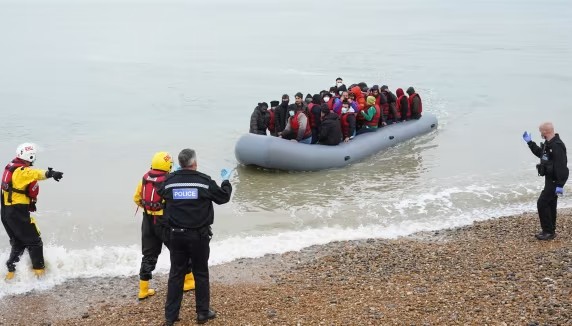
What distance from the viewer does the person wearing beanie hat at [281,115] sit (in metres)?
11.7

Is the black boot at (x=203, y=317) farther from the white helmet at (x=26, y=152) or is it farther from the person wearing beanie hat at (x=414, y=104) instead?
the person wearing beanie hat at (x=414, y=104)

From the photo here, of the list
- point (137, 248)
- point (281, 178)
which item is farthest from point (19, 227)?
point (281, 178)

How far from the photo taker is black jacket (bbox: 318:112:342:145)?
38.0ft

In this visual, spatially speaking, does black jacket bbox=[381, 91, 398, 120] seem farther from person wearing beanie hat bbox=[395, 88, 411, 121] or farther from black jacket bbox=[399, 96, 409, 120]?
black jacket bbox=[399, 96, 409, 120]

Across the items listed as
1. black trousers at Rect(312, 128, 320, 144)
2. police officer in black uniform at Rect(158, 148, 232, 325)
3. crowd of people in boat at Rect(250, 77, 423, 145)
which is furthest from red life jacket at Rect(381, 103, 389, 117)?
police officer in black uniform at Rect(158, 148, 232, 325)

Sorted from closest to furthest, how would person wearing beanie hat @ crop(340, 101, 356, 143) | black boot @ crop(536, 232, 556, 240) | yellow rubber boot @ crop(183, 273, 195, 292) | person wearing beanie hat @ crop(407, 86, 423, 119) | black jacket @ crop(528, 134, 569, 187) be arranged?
yellow rubber boot @ crop(183, 273, 195, 292)
black jacket @ crop(528, 134, 569, 187)
black boot @ crop(536, 232, 556, 240)
person wearing beanie hat @ crop(340, 101, 356, 143)
person wearing beanie hat @ crop(407, 86, 423, 119)

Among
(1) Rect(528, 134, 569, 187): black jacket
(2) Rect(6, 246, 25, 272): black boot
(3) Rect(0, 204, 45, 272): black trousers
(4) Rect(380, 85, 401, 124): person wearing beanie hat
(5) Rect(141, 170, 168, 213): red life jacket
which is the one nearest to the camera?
(5) Rect(141, 170, 168, 213): red life jacket

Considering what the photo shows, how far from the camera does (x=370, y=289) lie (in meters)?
5.77

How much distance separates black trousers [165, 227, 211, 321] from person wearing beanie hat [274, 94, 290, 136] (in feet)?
22.2

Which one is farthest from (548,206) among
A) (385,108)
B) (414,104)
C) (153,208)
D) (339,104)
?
(414,104)

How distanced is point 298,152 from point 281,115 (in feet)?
2.79

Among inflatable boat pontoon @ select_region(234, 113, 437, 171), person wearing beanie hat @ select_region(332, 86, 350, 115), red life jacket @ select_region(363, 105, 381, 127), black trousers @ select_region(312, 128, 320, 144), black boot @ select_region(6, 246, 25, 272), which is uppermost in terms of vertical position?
person wearing beanie hat @ select_region(332, 86, 350, 115)

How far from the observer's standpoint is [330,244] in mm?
8039

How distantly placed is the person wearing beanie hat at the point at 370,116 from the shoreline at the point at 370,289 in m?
5.14
